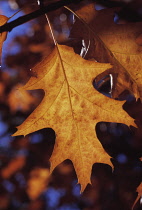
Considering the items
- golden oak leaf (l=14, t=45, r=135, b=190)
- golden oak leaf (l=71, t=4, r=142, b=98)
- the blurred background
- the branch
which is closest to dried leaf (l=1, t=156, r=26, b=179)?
the blurred background

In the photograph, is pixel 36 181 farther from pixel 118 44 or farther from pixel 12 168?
pixel 118 44

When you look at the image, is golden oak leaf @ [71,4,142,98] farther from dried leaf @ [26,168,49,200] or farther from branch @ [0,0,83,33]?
dried leaf @ [26,168,49,200]

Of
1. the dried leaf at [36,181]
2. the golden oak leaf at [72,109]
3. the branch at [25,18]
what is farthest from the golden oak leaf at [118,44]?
the dried leaf at [36,181]

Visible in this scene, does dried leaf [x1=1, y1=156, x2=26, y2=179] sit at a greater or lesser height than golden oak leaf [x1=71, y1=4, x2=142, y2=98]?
lesser

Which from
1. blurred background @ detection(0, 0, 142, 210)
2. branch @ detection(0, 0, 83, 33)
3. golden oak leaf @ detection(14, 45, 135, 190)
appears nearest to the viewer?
branch @ detection(0, 0, 83, 33)

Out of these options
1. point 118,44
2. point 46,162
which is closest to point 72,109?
point 118,44

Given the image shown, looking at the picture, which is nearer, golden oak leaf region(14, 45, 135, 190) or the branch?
the branch

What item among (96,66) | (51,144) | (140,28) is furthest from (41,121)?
(51,144)

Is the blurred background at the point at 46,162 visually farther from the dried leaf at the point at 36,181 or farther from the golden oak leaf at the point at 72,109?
the golden oak leaf at the point at 72,109
